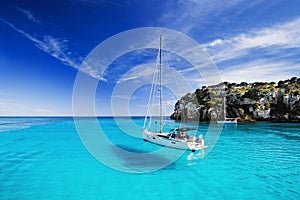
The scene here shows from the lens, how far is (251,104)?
263 ft

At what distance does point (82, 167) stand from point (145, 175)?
5.95 metres

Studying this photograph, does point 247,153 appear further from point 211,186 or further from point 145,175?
point 145,175

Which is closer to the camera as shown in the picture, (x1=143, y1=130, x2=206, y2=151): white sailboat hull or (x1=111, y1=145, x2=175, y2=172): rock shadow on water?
(x1=111, y1=145, x2=175, y2=172): rock shadow on water

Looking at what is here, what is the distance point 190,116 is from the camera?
308ft

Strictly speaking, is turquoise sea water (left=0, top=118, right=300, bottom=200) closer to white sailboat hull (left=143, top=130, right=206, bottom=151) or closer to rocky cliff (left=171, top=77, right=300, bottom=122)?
white sailboat hull (left=143, top=130, right=206, bottom=151)

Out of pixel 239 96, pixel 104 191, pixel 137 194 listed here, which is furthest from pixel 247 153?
pixel 239 96

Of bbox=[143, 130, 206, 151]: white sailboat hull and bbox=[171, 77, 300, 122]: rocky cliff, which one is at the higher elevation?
bbox=[171, 77, 300, 122]: rocky cliff

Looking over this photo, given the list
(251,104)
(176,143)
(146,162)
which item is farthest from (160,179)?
(251,104)

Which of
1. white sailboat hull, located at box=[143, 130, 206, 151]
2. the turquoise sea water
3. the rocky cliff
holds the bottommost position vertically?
the turquoise sea water

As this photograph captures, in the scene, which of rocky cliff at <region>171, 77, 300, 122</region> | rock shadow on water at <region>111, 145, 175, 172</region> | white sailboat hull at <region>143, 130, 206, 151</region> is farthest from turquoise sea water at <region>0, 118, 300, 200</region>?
rocky cliff at <region>171, 77, 300, 122</region>

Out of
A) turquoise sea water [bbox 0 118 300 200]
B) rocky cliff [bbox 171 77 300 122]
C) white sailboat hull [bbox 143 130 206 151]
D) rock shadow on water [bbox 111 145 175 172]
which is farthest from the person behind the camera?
rocky cliff [bbox 171 77 300 122]

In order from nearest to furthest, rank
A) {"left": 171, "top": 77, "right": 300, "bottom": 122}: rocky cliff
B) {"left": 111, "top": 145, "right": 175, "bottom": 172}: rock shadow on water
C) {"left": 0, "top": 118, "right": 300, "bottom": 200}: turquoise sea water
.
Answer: {"left": 0, "top": 118, "right": 300, "bottom": 200}: turquoise sea water < {"left": 111, "top": 145, "right": 175, "bottom": 172}: rock shadow on water < {"left": 171, "top": 77, "right": 300, "bottom": 122}: rocky cliff

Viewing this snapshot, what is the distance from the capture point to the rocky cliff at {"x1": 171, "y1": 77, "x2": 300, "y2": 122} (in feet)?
236

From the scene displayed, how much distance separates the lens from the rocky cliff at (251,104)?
2829 inches
